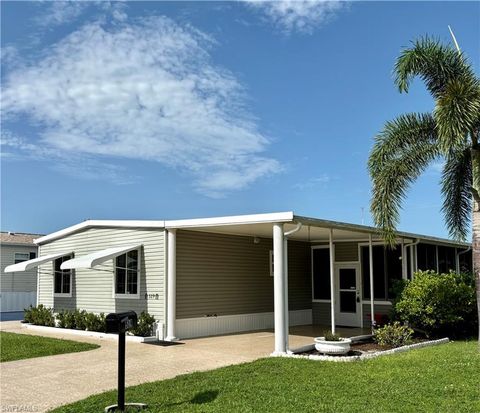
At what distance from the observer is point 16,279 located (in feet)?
87.5

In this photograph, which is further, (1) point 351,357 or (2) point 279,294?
(2) point 279,294

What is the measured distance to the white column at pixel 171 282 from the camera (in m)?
13.8

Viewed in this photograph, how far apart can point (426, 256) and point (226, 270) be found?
7.16 m

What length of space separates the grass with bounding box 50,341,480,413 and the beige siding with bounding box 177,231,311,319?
4.84 meters

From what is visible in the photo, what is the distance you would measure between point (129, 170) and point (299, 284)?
10641mm

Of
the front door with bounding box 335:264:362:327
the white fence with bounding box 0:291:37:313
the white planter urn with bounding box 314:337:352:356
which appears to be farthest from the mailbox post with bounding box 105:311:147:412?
the white fence with bounding box 0:291:37:313

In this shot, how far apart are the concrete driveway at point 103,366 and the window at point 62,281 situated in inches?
147

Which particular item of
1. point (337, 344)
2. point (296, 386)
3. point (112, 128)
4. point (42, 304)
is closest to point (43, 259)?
point (42, 304)

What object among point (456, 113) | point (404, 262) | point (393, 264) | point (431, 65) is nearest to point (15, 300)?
point (393, 264)

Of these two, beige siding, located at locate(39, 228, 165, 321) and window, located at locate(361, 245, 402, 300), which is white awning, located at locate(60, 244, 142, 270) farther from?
window, located at locate(361, 245, 402, 300)

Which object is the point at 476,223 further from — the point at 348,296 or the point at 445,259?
→ the point at 445,259

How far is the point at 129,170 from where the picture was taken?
2477 centimetres

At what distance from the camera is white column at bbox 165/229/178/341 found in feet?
45.3

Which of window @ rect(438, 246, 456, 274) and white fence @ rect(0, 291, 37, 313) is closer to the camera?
window @ rect(438, 246, 456, 274)
